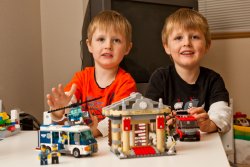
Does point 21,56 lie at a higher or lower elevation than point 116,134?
higher

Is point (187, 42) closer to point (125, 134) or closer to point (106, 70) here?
point (106, 70)

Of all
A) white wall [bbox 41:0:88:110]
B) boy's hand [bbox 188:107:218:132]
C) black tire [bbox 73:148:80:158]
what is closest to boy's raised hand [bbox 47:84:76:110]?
black tire [bbox 73:148:80:158]

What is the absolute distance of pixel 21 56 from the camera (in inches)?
85.4

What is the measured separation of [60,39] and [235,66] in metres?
1.17

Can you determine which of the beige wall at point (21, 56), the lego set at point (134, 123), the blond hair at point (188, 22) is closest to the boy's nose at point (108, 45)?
the blond hair at point (188, 22)

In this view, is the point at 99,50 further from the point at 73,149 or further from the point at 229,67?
the point at 229,67

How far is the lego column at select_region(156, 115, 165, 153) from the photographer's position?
0.83 metres

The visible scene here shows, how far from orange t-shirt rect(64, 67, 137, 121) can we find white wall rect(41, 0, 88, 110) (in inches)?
40.7

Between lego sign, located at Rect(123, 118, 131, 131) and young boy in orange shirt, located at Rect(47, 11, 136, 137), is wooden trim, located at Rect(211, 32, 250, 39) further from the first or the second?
lego sign, located at Rect(123, 118, 131, 131)

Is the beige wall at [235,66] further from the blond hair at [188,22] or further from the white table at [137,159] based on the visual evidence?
the white table at [137,159]

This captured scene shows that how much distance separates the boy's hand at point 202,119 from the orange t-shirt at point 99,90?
0.36 m

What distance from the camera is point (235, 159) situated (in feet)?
5.64

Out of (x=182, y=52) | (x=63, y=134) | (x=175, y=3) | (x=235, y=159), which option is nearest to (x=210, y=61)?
(x=175, y=3)

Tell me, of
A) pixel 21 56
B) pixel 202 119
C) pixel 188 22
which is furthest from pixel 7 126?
pixel 21 56
